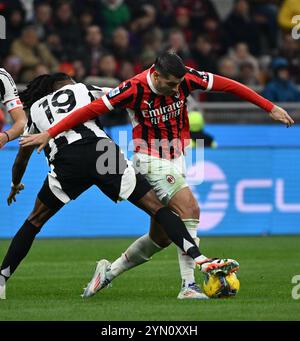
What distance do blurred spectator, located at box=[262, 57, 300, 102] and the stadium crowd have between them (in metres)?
0.02

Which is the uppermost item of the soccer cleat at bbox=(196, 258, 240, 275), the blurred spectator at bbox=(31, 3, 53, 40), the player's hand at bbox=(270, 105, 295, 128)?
the blurred spectator at bbox=(31, 3, 53, 40)

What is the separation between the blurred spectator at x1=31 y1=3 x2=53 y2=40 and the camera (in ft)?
64.2

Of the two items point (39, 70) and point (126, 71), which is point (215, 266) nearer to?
point (39, 70)

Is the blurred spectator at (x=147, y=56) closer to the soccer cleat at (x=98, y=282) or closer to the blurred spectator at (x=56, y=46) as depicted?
the blurred spectator at (x=56, y=46)

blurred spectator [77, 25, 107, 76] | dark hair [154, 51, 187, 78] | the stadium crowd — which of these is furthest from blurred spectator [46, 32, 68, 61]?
dark hair [154, 51, 187, 78]

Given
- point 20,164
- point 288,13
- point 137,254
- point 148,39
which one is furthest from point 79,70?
point 137,254

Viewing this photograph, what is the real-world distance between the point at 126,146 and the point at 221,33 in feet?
20.4

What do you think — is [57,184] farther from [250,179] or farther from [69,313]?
[250,179]

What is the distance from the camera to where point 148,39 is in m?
20.2

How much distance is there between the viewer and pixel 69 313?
7.90 m

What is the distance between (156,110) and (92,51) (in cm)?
1030

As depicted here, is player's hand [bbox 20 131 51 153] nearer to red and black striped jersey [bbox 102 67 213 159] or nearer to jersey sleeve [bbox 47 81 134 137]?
jersey sleeve [bbox 47 81 134 137]

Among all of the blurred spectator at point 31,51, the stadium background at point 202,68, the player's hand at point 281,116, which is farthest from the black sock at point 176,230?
→ the blurred spectator at point 31,51
